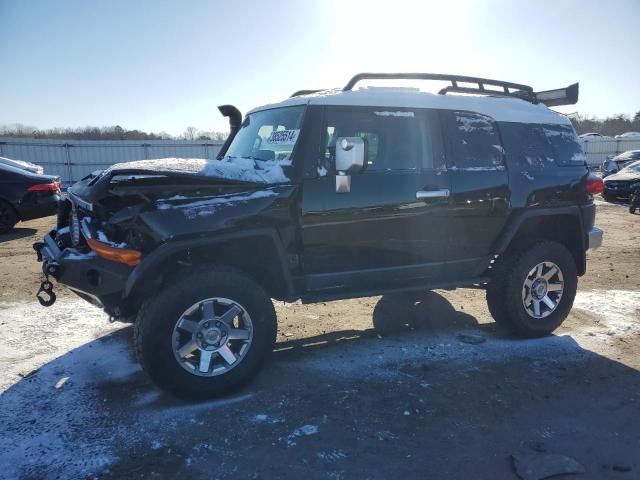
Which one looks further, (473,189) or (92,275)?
(473,189)

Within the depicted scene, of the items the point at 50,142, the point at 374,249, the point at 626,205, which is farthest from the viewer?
the point at 50,142

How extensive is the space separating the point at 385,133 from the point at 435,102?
578 mm

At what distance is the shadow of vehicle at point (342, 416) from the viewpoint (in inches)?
104

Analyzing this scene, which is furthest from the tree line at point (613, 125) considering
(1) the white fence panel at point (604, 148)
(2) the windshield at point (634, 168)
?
(2) the windshield at point (634, 168)

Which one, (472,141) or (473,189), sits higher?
(472,141)

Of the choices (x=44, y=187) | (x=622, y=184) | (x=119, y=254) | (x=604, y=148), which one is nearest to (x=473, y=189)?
(x=119, y=254)

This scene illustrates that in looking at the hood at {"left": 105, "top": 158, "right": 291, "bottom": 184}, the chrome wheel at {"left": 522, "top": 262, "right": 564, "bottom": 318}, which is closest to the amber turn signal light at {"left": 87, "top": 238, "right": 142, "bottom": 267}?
the hood at {"left": 105, "top": 158, "right": 291, "bottom": 184}

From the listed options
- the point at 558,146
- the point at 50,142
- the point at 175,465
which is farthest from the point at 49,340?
the point at 50,142

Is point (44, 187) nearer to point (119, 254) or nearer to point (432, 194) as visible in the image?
point (119, 254)

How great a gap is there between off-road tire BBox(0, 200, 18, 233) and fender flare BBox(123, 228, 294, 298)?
25.4ft

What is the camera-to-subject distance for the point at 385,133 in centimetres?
387

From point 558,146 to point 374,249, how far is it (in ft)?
7.27

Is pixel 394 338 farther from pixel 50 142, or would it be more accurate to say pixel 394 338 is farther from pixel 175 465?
pixel 50 142

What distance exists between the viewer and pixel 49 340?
4.37 metres
